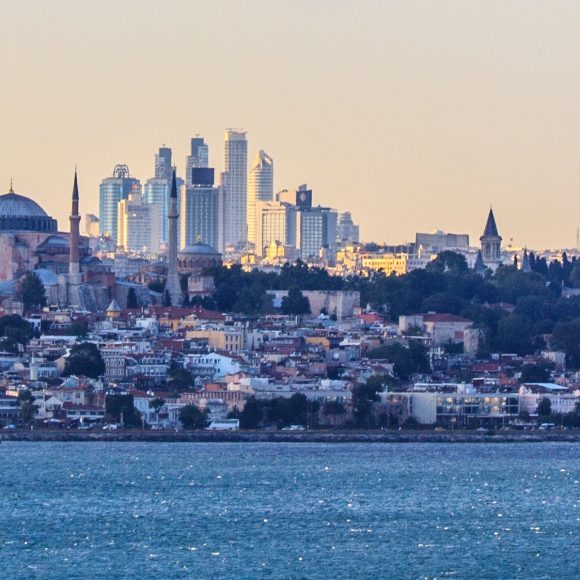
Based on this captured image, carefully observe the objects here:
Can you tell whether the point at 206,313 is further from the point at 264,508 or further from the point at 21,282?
the point at 264,508

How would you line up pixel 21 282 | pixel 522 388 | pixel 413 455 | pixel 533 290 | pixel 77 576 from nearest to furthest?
pixel 77 576 < pixel 413 455 < pixel 522 388 < pixel 21 282 < pixel 533 290

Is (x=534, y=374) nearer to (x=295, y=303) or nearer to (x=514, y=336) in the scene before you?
(x=514, y=336)

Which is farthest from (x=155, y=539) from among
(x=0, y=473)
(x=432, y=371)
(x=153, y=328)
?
(x=153, y=328)

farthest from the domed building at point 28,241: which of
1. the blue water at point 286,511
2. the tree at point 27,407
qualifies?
the blue water at point 286,511

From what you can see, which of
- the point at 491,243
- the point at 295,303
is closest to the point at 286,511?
the point at 295,303

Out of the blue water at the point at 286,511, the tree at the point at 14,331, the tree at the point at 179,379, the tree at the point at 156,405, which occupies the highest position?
the tree at the point at 14,331

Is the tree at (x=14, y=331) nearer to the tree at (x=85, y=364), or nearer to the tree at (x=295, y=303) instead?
the tree at (x=85, y=364)
